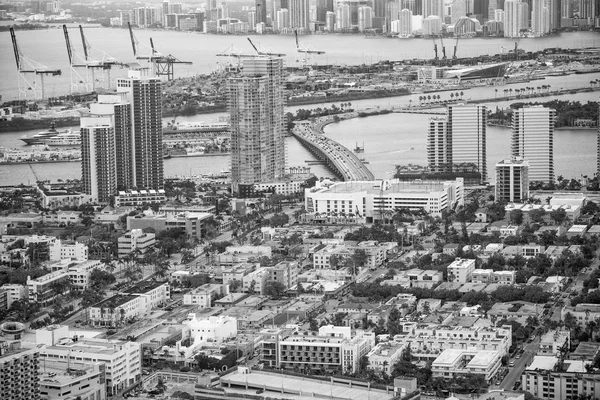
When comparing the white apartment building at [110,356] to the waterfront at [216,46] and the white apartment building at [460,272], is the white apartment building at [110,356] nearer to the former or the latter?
the white apartment building at [460,272]

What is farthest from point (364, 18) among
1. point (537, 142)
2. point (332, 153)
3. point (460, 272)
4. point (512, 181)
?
point (460, 272)

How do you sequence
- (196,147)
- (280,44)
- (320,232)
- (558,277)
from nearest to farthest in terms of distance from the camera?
(558,277), (320,232), (196,147), (280,44)

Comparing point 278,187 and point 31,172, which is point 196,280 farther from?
point 31,172

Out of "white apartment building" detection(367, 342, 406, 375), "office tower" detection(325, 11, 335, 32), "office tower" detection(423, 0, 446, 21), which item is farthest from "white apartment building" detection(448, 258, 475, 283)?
"office tower" detection(325, 11, 335, 32)

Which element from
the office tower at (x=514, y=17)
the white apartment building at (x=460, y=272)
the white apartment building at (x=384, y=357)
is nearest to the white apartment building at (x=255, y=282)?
the white apartment building at (x=460, y=272)

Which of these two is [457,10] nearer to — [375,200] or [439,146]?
[439,146]

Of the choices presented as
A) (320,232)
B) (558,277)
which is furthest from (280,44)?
(558,277)
